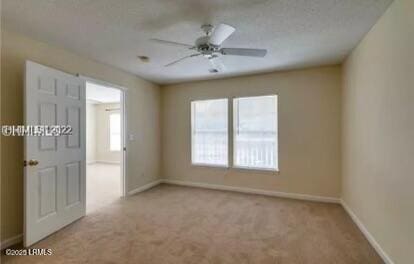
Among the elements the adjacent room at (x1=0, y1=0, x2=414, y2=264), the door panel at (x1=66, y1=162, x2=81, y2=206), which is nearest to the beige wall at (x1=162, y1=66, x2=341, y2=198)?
the adjacent room at (x1=0, y1=0, x2=414, y2=264)

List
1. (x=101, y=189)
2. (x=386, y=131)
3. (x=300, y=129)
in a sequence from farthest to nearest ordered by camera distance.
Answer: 1. (x=101, y=189)
2. (x=300, y=129)
3. (x=386, y=131)

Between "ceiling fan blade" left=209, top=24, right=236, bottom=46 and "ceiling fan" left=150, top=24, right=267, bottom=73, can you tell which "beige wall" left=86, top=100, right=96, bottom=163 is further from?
"ceiling fan blade" left=209, top=24, right=236, bottom=46

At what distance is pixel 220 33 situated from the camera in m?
2.16

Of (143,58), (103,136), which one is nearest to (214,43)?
(143,58)

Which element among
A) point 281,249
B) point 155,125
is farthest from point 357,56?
point 155,125

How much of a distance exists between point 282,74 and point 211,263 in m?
3.44

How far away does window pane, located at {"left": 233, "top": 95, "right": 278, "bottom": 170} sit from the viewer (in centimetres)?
436

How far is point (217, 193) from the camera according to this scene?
4473 millimetres

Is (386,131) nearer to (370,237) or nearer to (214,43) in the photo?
(370,237)

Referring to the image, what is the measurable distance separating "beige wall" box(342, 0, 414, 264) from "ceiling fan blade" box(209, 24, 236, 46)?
1.41m

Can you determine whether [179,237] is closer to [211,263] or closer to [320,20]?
[211,263]

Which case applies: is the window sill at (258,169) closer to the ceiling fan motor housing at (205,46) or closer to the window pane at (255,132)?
the window pane at (255,132)

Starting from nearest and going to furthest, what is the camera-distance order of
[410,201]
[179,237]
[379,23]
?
[410,201] → [379,23] → [179,237]

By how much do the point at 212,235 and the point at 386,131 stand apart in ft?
7.07
